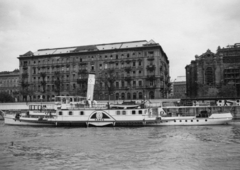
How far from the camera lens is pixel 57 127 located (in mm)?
42969

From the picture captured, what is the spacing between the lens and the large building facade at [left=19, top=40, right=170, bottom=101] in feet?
268

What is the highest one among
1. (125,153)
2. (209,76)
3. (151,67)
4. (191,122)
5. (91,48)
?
(91,48)

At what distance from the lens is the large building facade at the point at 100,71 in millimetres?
81812

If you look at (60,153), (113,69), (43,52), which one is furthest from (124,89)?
(60,153)

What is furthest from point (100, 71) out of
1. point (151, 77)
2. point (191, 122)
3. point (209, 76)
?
point (191, 122)

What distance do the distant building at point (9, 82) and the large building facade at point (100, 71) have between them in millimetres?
15398

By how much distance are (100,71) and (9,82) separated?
4626cm

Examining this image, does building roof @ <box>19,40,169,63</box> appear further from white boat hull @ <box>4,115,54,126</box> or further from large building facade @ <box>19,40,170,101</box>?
white boat hull @ <box>4,115,54,126</box>

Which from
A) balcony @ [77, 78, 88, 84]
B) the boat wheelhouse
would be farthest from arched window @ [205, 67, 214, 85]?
the boat wheelhouse

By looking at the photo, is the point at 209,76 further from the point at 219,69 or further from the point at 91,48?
the point at 91,48

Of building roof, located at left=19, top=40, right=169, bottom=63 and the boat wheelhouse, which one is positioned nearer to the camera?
the boat wheelhouse

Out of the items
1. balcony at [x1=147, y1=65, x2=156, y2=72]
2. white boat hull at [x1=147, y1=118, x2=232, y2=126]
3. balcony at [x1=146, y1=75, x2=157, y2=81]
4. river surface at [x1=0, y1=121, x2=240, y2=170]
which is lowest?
river surface at [x1=0, y1=121, x2=240, y2=170]

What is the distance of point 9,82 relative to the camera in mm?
110688

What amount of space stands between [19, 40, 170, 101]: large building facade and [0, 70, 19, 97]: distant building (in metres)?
15.4
